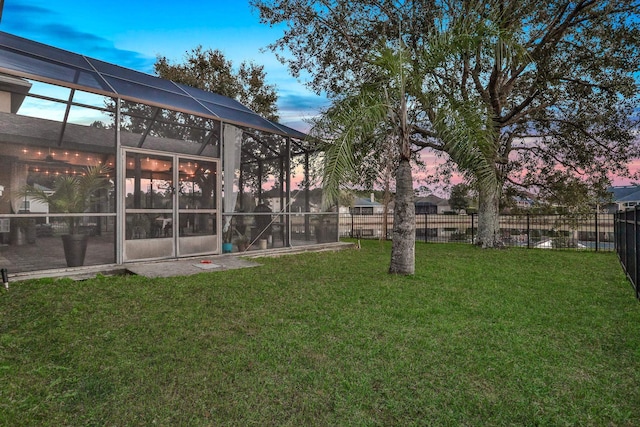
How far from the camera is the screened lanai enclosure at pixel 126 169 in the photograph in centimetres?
532

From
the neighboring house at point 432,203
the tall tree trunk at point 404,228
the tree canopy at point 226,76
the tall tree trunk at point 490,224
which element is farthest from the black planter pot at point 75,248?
the neighboring house at point 432,203

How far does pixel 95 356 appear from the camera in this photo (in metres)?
2.76

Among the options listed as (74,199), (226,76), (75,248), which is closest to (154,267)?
(75,248)

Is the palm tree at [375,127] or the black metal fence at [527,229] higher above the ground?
the palm tree at [375,127]

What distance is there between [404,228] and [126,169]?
5196 millimetres

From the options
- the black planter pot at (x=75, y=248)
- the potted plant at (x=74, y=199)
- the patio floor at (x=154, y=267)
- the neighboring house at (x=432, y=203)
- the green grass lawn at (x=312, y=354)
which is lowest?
the green grass lawn at (x=312, y=354)

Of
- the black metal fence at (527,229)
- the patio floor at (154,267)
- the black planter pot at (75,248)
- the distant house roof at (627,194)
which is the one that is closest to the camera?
the patio floor at (154,267)

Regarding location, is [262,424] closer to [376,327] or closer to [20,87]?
[376,327]

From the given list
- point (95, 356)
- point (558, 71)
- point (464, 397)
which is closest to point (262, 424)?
point (464, 397)

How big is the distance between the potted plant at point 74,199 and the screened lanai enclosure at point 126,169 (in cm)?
2

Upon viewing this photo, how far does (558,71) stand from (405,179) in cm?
705

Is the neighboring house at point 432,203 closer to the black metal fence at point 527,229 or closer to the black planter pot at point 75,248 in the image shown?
the black metal fence at point 527,229

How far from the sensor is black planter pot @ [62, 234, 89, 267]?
18.5ft

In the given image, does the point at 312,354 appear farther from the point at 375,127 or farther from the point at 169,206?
the point at 169,206
